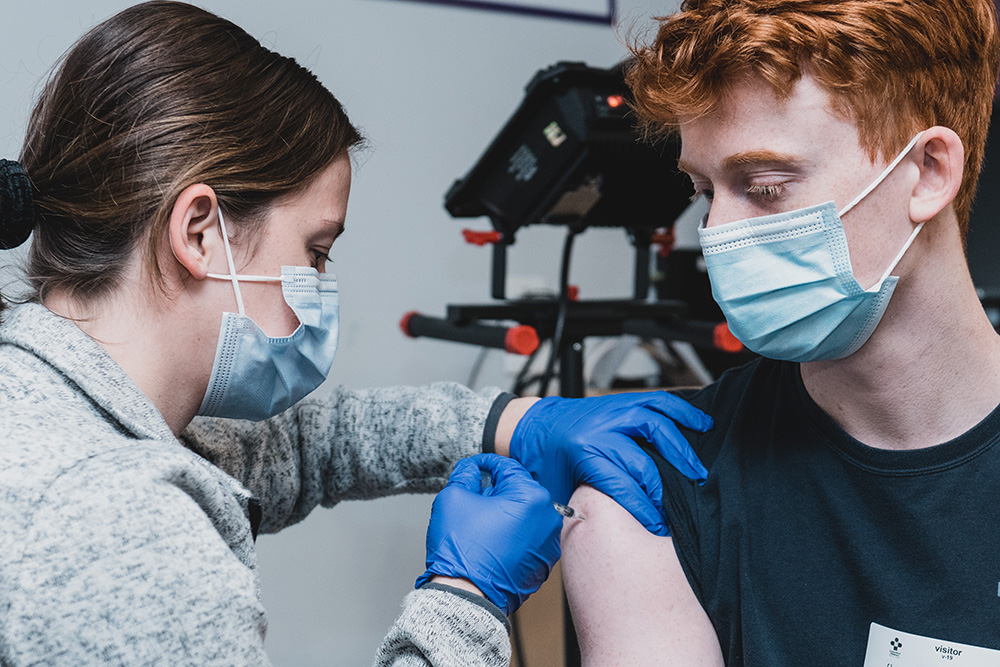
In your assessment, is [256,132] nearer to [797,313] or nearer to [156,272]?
[156,272]

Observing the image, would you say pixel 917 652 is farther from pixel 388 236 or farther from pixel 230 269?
pixel 388 236

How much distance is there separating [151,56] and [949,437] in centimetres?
105

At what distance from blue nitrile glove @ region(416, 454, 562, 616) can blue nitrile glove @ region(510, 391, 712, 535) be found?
0.10m

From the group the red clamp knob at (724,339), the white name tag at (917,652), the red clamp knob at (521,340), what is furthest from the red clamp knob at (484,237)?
the white name tag at (917,652)

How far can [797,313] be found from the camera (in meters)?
0.98

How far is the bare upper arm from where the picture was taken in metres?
1.00

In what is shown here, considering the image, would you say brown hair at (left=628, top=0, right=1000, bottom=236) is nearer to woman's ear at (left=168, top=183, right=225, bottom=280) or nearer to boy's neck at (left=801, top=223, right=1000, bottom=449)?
boy's neck at (left=801, top=223, right=1000, bottom=449)

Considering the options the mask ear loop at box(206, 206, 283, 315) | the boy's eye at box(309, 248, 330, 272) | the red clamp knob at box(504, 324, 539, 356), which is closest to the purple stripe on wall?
the red clamp knob at box(504, 324, 539, 356)

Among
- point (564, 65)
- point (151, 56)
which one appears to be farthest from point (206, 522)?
point (564, 65)

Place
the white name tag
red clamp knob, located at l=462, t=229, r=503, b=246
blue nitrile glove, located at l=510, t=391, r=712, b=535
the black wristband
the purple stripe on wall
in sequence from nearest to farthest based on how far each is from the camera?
the white name tag → blue nitrile glove, located at l=510, t=391, r=712, b=535 → the black wristband → red clamp knob, located at l=462, t=229, r=503, b=246 → the purple stripe on wall

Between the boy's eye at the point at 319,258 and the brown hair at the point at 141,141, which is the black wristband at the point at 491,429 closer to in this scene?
the boy's eye at the point at 319,258

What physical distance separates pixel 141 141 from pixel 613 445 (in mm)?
707

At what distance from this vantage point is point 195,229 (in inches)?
39.4

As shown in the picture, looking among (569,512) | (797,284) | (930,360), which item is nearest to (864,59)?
(797,284)
